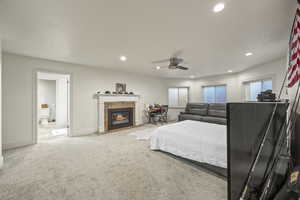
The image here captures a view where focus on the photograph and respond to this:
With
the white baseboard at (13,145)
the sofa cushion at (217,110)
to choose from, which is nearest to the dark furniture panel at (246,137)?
the sofa cushion at (217,110)

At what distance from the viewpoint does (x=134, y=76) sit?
18.6 ft

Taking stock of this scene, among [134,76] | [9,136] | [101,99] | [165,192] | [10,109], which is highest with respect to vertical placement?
[134,76]

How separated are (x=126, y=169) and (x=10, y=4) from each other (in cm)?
290

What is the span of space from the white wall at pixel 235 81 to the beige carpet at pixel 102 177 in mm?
A: 4090

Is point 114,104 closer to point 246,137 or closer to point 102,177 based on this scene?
point 102,177

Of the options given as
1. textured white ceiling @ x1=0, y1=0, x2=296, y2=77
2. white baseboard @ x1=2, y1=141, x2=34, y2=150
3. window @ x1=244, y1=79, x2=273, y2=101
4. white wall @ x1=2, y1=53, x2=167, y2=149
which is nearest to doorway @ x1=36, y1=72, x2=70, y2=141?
white wall @ x1=2, y1=53, x2=167, y2=149

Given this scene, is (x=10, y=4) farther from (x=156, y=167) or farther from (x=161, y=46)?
(x=156, y=167)

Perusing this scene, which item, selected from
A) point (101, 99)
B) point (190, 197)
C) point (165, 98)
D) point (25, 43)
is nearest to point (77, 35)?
point (25, 43)

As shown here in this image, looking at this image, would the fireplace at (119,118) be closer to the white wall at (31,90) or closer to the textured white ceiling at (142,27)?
the white wall at (31,90)

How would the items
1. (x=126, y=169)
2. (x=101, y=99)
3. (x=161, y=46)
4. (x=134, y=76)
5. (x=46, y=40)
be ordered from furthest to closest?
(x=134, y=76)
(x=101, y=99)
(x=161, y=46)
(x=46, y=40)
(x=126, y=169)

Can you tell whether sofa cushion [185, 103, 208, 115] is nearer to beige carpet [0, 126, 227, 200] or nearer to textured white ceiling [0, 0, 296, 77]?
textured white ceiling [0, 0, 296, 77]

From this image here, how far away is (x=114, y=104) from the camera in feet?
15.8

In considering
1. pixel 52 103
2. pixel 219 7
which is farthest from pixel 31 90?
pixel 219 7

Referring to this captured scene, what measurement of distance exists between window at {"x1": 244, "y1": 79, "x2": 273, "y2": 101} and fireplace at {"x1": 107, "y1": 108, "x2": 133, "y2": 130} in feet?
17.5
